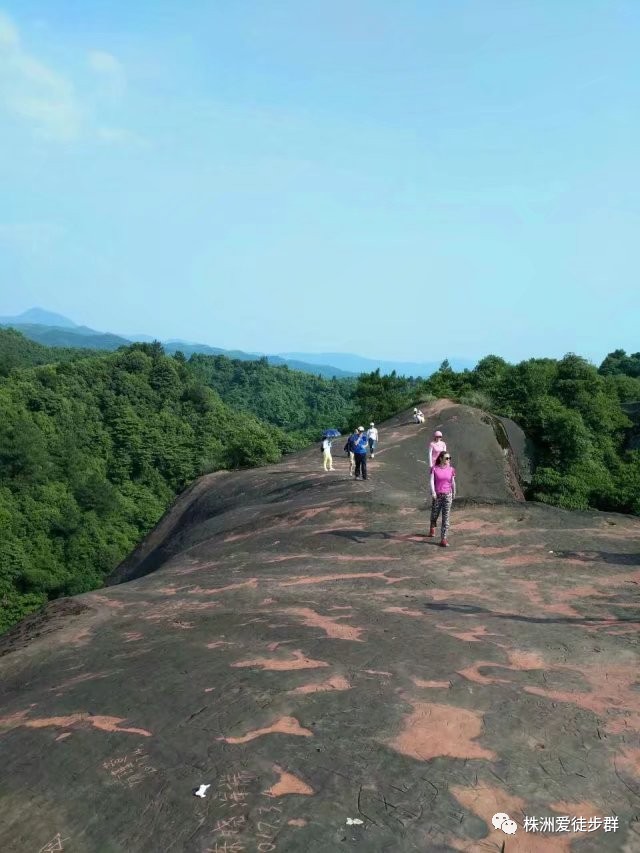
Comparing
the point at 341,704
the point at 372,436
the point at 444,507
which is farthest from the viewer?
the point at 372,436

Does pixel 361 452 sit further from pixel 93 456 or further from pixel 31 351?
pixel 31 351

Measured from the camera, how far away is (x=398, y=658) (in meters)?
7.00

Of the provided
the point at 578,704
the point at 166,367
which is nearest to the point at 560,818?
the point at 578,704

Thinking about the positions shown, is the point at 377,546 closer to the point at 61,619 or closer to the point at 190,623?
the point at 190,623

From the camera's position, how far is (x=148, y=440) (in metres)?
74.6

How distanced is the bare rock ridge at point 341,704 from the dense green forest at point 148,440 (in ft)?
63.9

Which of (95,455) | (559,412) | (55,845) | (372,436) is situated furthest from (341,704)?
(95,455)

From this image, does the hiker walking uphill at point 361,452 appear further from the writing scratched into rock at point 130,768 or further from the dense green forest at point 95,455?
the dense green forest at point 95,455

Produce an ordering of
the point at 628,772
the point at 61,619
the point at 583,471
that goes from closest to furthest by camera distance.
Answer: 1. the point at 628,772
2. the point at 61,619
3. the point at 583,471

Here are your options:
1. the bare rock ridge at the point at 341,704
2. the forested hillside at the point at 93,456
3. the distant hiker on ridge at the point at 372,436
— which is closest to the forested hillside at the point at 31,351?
the forested hillside at the point at 93,456

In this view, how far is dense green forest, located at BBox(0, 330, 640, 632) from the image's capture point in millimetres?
36781

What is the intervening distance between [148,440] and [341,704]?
71.6m

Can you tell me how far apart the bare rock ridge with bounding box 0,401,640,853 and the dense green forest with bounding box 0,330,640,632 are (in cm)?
1948

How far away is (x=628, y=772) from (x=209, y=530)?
14.5m
